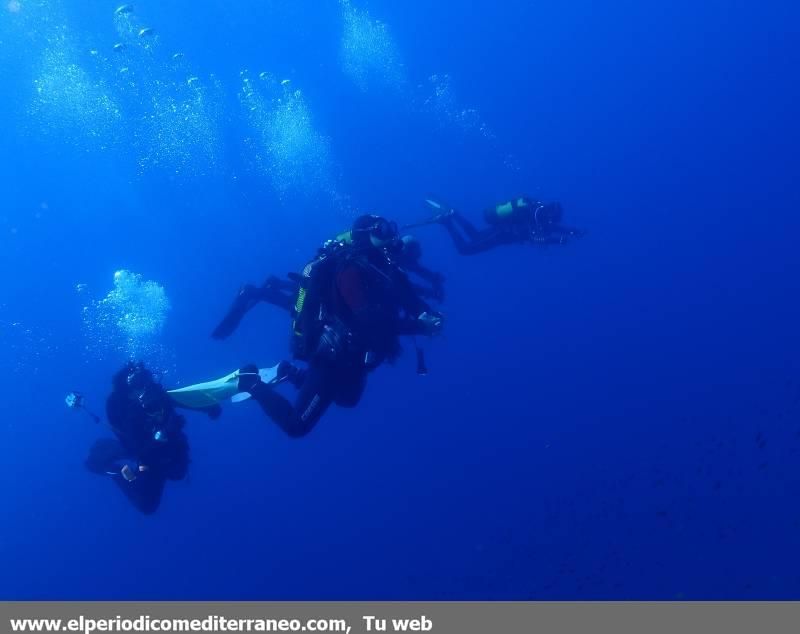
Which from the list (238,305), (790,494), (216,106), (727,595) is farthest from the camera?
(216,106)

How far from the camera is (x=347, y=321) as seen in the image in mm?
6406

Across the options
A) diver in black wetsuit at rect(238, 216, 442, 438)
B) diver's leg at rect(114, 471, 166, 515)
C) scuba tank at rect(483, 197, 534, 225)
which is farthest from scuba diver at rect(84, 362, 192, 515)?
scuba tank at rect(483, 197, 534, 225)

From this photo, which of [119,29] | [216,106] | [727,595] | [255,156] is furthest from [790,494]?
[119,29]

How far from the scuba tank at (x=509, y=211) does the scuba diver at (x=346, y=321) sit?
20.3 feet

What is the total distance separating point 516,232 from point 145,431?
8.65 meters

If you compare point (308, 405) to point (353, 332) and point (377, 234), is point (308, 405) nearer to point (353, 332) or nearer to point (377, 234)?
point (353, 332)

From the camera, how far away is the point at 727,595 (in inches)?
A: 779

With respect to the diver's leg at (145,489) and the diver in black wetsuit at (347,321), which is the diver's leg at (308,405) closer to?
the diver in black wetsuit at (347,321)

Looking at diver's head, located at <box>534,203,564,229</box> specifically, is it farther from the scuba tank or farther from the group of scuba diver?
the group of scuba diver

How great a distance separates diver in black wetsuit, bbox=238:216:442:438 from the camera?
6.35 m

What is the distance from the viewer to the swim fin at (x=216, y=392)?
760cm

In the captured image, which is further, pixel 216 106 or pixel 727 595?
pixel 216 106
